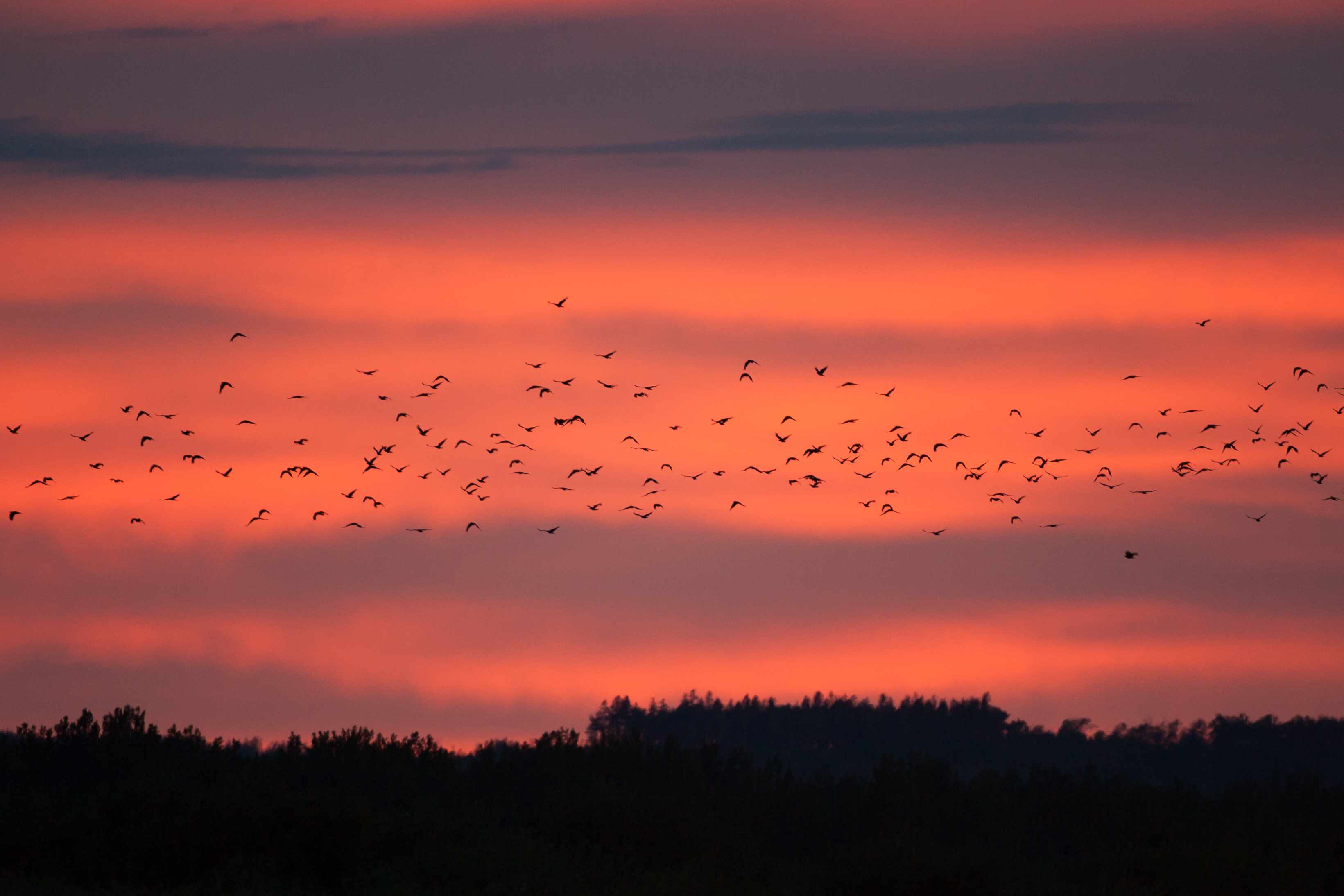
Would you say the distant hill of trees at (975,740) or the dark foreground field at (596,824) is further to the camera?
the distant hill of trees at (975,740)

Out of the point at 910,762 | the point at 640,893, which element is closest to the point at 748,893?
the point at 640,893

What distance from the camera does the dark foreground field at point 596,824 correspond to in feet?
134

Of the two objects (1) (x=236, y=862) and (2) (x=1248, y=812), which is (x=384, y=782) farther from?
(2) (x=1248, y=812)

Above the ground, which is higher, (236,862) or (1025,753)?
(1025,753)

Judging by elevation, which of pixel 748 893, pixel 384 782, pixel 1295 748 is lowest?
pixel 748 893

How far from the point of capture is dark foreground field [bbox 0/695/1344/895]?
40.9 metres

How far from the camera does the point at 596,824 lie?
48719 mm

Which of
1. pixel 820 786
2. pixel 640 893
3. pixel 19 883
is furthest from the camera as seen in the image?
pixel 820 786

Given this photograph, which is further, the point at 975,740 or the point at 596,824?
the point at 975,740

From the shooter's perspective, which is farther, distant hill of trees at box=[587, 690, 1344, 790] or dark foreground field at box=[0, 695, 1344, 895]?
distant hill of trees at box=[587, 690, 1344, 790]

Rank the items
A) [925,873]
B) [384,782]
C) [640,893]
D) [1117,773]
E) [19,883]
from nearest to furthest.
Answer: [19,883]
[640,893]
[925,873]
[384,782]
[1117,773]

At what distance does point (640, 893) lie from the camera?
40.3 metres

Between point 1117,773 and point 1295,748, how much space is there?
74.1 metres

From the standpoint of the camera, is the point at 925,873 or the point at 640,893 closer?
the point at 640,893
